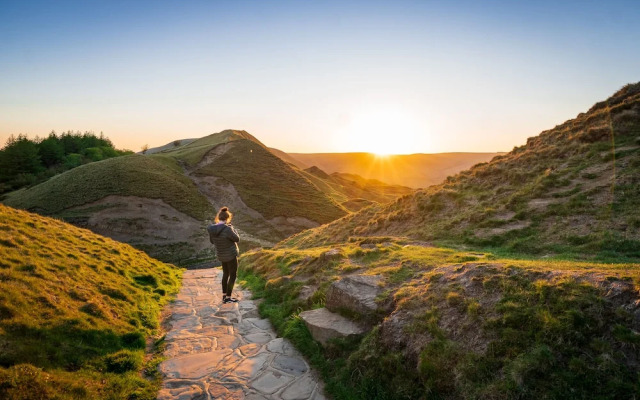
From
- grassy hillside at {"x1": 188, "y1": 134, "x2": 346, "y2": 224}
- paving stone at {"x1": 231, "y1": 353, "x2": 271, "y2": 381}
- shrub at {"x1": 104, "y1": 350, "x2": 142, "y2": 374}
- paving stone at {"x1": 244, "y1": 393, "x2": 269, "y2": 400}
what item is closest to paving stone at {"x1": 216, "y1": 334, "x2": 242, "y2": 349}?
paving stone at {"x1": 231, "y1": 353, "x2": 271, "y2": 381}

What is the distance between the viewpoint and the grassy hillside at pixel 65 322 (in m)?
5.93

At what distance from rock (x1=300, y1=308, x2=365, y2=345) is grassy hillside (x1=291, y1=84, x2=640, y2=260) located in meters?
7.73

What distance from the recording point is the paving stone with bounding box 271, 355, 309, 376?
7.63m

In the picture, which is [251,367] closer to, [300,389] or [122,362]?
[300,389]

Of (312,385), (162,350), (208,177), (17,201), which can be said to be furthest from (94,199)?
(312,385)

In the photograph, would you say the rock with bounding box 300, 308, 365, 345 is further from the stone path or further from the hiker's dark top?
the hiker's dark top

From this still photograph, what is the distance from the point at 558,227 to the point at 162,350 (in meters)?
14.2

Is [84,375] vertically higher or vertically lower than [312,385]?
higher

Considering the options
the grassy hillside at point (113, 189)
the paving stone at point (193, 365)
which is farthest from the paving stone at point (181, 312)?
the grassy hillside at point (113, 189)

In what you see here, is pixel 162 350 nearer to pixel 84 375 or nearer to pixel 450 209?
pixel 84 375

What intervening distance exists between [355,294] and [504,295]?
139 inches

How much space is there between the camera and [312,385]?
23.2ft

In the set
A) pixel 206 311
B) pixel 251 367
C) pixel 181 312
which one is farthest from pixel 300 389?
pixel 181 312

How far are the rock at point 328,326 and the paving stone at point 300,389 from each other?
3.51 feet
